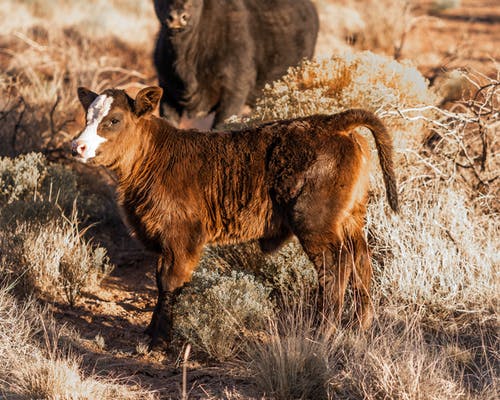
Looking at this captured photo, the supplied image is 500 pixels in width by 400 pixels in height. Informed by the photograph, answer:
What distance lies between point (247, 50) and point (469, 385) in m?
5.57

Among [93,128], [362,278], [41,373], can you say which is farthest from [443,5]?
[41,373]

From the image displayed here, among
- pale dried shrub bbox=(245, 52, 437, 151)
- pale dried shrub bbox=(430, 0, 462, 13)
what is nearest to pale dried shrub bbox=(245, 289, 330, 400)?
pale dried shrub bbox=(245, 52, 437, 151)

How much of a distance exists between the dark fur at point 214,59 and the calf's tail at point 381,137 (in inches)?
137

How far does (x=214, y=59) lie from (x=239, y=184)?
142 inches

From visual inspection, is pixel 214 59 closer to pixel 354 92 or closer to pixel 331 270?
pixel 354 92

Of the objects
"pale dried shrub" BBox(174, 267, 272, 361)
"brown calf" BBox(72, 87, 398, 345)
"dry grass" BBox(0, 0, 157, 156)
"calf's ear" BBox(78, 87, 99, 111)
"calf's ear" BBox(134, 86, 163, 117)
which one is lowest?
"dry grass" BBox(0, 0, 157, 156)

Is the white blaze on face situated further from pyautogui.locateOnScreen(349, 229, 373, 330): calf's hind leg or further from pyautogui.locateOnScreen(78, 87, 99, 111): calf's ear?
pyautogui.locateOnScreen(349, 229, 373, 330): calf's hind leg

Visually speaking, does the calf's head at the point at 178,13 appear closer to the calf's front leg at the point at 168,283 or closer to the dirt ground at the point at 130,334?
the dirt ground at the point at 130,334

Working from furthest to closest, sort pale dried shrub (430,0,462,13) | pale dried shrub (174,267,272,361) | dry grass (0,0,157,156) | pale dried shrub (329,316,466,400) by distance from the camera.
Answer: pale dried shrub (430,0,462,13) → dry grass (0,0,157,156) → pale dried shrub (174,267,272,361) → pale dried shrub (329,316,466,400)

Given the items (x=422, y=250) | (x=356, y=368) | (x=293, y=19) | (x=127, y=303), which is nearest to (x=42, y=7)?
(x=293, y=19)

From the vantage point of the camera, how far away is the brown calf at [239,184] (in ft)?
17.4

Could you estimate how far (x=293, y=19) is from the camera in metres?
10.3

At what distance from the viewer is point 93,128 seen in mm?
5352

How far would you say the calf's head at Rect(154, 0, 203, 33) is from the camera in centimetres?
815
